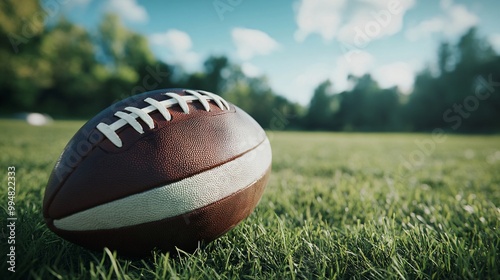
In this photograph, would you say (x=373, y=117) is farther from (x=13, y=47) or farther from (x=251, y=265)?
(x=251, y=265)

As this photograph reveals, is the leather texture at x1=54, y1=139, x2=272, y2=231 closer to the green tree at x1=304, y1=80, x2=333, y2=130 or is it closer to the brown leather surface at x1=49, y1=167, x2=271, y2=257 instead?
the brown leather surface at x1=49, y1=167, x2=271, y2=257

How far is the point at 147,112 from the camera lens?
133 centimetres

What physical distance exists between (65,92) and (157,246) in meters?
34.7

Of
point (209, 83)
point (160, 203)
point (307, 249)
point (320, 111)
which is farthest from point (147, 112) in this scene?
point (209, 83)

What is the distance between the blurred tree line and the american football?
23017mm

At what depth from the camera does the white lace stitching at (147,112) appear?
49.2 inches

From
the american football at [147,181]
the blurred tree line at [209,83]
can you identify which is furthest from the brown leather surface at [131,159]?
the blurred tree line at [209,83]

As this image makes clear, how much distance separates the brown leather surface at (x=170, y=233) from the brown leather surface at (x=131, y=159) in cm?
14

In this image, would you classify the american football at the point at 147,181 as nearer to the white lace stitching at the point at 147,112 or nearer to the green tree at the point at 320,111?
the white lace stitching at the point at 147,112

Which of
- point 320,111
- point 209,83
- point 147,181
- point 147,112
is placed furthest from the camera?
point 209,83

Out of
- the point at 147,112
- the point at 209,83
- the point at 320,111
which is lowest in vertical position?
the point at 320,111

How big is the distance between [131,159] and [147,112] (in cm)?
23

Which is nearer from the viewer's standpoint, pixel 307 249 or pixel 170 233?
pixel 170 233

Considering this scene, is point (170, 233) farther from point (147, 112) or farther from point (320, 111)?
point (320, 111)
